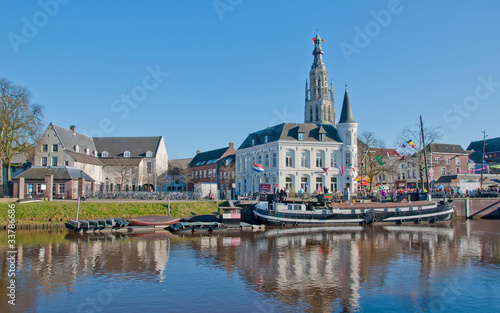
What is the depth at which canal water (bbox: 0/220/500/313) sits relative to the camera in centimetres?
1609

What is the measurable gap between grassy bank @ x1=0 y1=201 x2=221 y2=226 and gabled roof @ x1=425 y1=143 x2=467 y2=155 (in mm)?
58774

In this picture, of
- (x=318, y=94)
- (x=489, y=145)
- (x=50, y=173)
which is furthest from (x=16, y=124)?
(x=489, y=145)

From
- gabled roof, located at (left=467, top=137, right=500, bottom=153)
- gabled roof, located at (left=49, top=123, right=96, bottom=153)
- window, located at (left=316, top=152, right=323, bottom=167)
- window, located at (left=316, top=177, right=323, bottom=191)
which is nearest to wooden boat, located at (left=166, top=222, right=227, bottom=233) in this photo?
window, located at (left=316, top=177, right=323, bottom=191)

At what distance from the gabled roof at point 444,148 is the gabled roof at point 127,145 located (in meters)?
59.1

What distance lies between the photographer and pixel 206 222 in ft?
129

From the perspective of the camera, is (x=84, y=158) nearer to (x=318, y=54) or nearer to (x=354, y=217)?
(x=354, y=217)

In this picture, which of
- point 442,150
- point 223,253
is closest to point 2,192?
point 223,253

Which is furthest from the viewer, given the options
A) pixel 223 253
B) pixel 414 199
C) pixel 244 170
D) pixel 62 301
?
pixel 244 170

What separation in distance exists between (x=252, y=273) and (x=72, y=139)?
5492 cm

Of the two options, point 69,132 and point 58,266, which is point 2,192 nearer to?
point 69,132

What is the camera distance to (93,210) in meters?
42.6

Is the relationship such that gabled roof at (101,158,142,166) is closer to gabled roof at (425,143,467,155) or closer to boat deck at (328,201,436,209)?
boat deck at (328,201,436,209)

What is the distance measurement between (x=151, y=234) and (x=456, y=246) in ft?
85.0

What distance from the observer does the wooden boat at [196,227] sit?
37.5m
